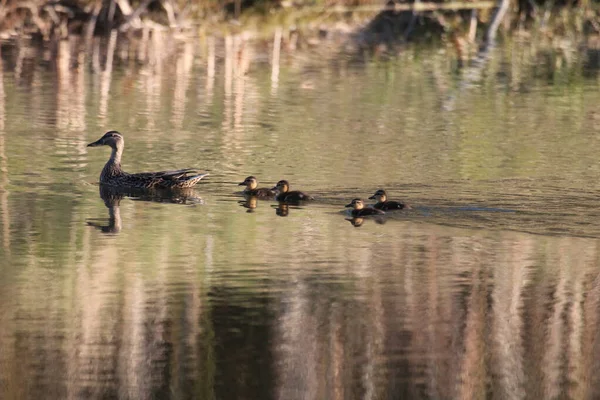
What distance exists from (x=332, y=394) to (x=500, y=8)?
25379mm

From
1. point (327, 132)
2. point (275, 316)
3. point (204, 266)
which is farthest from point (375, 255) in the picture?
point (327, 132)

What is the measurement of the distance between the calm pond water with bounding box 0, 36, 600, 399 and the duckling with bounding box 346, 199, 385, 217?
0.14 m

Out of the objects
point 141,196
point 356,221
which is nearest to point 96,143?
point 141,196

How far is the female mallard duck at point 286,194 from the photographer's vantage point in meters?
11.8

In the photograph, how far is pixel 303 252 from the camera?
9.98 meters

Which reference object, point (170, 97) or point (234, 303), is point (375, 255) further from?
point (170, 97)

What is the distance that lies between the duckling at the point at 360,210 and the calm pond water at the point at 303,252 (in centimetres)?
14

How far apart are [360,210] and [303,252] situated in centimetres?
142

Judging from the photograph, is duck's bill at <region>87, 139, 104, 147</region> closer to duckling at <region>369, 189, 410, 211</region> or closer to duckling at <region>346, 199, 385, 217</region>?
duckling at <region>346, 199, 385, 217</region>

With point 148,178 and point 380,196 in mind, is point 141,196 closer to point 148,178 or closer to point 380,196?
point 148,178

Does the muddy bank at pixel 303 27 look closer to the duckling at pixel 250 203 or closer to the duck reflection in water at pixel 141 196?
the duck reflection in water at pixel 141 196

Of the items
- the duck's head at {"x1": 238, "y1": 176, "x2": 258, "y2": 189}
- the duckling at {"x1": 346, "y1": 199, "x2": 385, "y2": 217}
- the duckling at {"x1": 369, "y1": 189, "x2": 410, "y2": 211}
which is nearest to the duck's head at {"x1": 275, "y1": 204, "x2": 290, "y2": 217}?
the duck's head at {"x1": 238, "y1": 176, "x2": 258, "y2": 189}

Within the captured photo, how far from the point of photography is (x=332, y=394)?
6.84 meters

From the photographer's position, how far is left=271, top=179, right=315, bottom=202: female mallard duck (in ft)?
38.7
